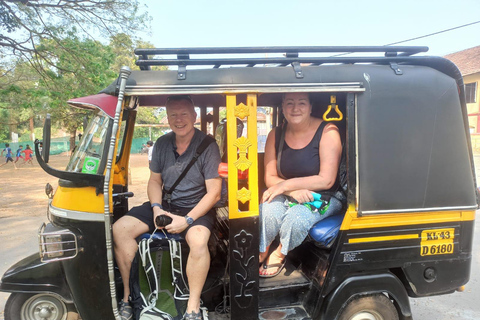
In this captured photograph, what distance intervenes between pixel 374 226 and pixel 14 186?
15.3 metres

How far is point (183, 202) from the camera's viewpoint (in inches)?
116

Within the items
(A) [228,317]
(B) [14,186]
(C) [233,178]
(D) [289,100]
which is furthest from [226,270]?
(B) [14,186]

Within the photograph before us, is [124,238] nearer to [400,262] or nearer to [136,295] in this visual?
[136,295]

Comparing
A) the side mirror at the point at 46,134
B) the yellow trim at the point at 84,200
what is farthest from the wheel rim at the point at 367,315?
the side mirror at the point at 46,134

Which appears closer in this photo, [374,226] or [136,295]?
[374,226]

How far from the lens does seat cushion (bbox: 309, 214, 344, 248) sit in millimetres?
2564

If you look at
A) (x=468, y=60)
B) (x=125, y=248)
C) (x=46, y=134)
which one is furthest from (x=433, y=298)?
(x=468, y=60)

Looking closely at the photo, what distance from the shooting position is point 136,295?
8.84 feet

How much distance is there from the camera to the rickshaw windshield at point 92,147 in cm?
239

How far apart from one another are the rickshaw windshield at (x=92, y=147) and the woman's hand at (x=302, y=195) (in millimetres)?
1541

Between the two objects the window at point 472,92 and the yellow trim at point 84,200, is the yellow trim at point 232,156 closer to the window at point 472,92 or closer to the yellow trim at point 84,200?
the yellow trim at point 84,200

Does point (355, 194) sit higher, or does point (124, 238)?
point (355, 194)

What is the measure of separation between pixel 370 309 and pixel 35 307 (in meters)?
2.65

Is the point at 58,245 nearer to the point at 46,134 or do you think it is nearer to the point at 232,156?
the point at 46,134
